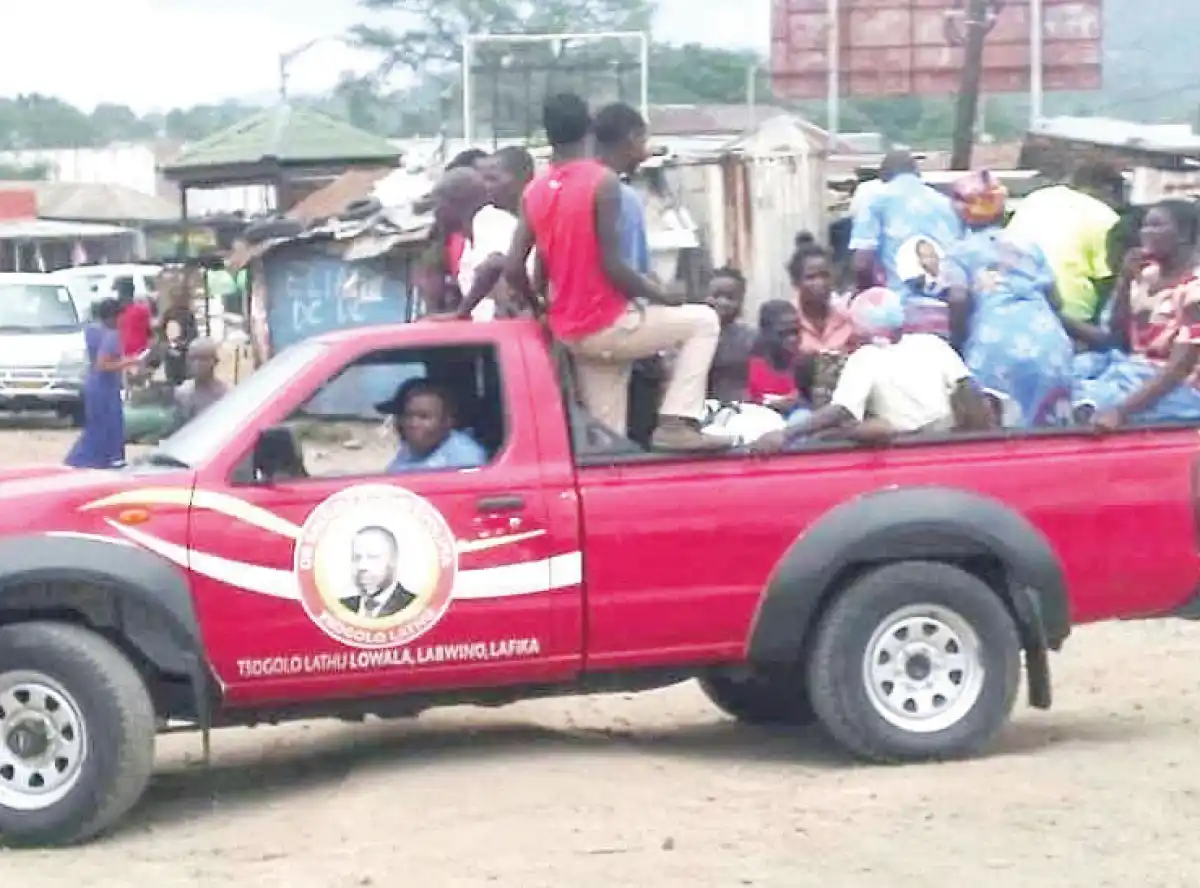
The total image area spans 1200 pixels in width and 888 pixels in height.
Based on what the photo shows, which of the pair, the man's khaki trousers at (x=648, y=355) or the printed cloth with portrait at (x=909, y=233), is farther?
the printed cloth with portrait at (x=909, y=233)

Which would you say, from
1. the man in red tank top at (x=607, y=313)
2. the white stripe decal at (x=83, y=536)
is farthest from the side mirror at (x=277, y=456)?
the man in red tank top at (x=607, y=313)

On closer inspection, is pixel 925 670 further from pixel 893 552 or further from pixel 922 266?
pixel 922 266

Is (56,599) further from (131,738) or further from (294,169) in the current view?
(294,169)

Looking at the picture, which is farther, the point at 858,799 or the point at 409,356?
the point at 409,356

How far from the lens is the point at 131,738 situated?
8156mm

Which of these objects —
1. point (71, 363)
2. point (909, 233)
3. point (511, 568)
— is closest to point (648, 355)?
point (511, 568)

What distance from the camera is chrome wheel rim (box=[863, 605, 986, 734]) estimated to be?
8.77m

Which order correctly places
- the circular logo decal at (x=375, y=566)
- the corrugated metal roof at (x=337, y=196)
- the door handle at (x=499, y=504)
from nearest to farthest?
the circular logo decal at (x=375, y=566), the door handle at (x=499, y=504), the corrugated metal roof at (x=337, y=196)

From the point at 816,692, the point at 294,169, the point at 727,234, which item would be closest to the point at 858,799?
the point at 816,692

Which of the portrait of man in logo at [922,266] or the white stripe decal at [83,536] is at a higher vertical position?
the portrait of man in logo at [922,266]

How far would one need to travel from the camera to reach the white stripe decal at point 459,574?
321 inches

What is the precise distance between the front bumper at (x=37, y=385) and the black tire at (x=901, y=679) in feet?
69.7

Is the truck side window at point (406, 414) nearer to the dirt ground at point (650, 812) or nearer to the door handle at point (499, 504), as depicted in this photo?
the door handle at point (499, 504)

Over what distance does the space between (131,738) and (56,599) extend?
51 centimetres
